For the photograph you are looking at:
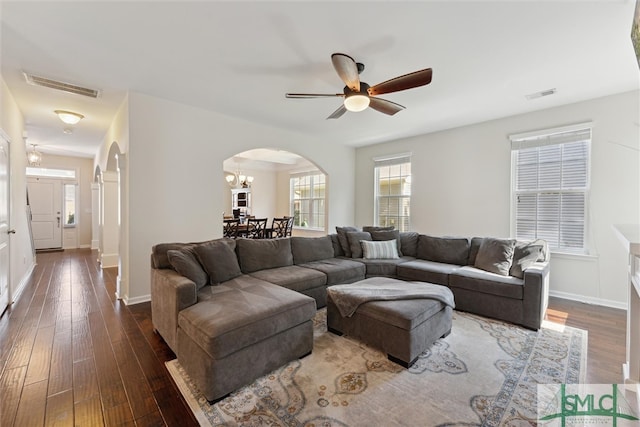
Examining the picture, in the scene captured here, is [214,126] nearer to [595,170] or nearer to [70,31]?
[70,31]

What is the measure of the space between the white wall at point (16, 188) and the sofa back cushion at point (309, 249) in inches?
143

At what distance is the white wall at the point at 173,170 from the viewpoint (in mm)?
3541

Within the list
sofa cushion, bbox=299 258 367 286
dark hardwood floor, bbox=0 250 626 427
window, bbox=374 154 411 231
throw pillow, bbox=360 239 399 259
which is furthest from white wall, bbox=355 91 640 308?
sofa cushion, bbox=299 258 367 286

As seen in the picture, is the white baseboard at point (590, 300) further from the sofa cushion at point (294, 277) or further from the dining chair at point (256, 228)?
the dining chair at point (256, 228)

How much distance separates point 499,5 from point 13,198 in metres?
5.90

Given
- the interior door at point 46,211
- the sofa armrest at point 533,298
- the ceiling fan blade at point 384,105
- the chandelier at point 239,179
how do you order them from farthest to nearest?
the chandelier at point 239,179 < the interior door at point 46,211 < the ceiling fan blade at point 384,105 < the sofa armrest at point 533,298

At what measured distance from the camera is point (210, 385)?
5.65 ft

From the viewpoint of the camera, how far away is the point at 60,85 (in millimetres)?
3309

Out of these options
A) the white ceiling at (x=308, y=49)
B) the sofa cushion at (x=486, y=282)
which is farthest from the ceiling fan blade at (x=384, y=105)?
the sofa cushion at (x=486, y=282)

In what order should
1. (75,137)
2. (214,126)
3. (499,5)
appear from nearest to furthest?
(499,5) → (214,126) → (75,137)

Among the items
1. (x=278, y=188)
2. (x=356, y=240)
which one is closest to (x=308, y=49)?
(x=356, y=240)

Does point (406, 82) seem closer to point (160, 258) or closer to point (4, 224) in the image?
point (160, 258)

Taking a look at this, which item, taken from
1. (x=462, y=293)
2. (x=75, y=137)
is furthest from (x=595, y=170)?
(x=75, y=137)

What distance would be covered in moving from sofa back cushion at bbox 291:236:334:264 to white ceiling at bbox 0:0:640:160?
2.01 m
